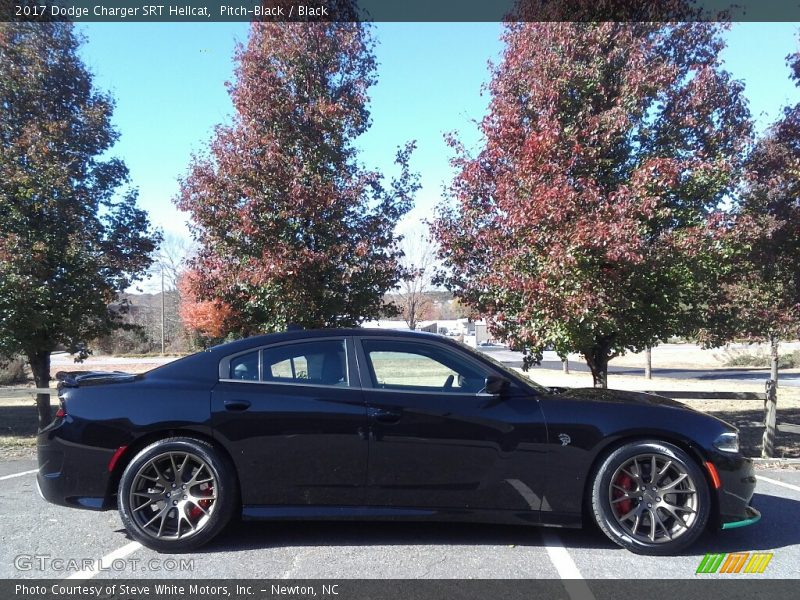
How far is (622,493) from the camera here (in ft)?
13.5

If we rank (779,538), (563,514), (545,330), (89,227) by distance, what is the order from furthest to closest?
(89,227)
(545,330)
(779,538)
(563,514)

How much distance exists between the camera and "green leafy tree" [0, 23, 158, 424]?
8.84m

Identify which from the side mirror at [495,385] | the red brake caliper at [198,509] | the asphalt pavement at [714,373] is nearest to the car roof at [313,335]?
the side mirror at [495,385]

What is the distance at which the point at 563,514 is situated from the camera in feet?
13.4

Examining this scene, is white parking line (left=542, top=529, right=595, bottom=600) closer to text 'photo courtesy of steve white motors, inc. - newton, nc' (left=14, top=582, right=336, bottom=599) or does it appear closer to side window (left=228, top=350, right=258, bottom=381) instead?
text 'photo courtesy of steve white motors, inc. - newton, nc' (left=14, top=582, right=336, bottom=599)

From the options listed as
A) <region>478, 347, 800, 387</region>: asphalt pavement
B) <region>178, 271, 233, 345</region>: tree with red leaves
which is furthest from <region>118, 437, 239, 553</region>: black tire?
<region>478, 347, 800, 387</region>: asphalt pavement

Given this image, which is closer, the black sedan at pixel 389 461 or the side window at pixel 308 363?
the black sedan at pixel 389 461

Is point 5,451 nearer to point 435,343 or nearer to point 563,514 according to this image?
point 435,343

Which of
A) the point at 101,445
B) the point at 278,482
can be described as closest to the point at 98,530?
the point at 101,445

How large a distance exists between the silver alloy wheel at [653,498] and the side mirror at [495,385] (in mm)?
931

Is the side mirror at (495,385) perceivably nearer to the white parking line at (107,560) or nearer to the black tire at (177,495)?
the black tire at (177,495)

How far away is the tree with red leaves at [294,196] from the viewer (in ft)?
26.8

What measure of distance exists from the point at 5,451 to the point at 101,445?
527cm

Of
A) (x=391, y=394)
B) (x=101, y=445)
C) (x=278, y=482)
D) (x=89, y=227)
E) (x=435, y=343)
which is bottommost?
(x=278, y=482)
